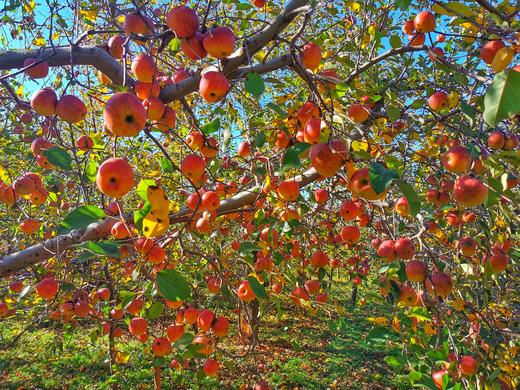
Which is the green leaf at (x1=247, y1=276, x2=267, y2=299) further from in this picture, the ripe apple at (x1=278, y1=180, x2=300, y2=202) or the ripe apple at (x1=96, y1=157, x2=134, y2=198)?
the ripe apple at (x1=96, y1=157, x2=134, y2=198)

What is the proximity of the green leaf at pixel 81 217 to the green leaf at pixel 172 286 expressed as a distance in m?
0.29

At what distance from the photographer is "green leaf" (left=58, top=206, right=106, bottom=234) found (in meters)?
1.12

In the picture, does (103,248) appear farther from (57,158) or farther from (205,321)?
(205,321)

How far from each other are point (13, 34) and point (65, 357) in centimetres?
581

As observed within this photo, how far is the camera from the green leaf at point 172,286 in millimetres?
1155

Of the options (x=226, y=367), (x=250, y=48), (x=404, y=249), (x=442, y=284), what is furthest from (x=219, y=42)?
(x=226, y=367)

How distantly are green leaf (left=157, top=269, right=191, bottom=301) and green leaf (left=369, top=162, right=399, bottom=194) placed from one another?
0.70 meters

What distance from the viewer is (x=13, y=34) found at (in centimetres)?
393

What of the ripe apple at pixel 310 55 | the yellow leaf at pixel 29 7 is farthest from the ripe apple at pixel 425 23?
the yellow leaf at pixel 29 7

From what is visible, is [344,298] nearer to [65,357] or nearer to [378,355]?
[378,355]

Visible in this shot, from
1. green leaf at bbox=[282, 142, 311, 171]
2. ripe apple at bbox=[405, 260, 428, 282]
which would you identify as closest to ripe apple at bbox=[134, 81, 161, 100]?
green leaf at bbox=[282, 142, 311, 171]

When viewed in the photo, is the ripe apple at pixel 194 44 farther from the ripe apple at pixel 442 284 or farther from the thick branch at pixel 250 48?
the ripe apple at pixel 442 284

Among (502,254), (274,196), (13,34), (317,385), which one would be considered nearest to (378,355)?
(317,385)

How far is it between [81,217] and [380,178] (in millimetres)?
953
